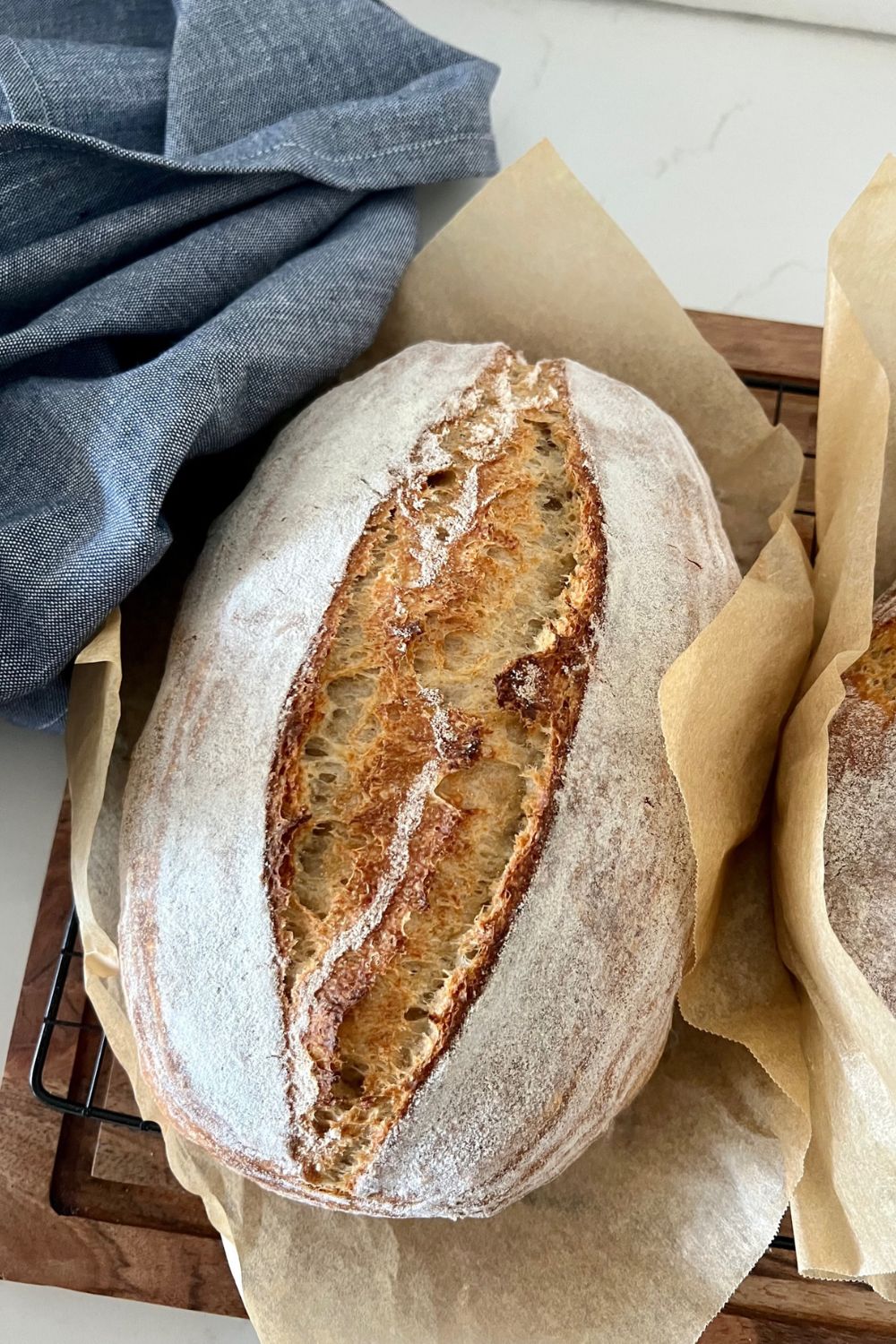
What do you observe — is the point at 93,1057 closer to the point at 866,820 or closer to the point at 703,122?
the point at 866,820

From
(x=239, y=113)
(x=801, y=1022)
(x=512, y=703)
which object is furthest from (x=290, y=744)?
(x=239, y=113)

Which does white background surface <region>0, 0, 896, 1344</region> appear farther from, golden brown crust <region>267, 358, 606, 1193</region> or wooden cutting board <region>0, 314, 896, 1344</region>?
wooden cutting board <region>0, 314, 896, 1344</region>

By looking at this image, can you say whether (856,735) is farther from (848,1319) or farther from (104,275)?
(104,275)

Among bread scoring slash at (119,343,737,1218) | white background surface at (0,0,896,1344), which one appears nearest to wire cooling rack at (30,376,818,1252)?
bread scoring slash at (119,343,737,1218)

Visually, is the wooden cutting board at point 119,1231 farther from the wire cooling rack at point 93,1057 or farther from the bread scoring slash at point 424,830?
the bread scoring slash at point 424,830

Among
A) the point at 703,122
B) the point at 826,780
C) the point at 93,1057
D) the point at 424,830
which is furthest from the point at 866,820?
the point at 703,122

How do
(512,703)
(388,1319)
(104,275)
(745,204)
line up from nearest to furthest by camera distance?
(512,703) → (388,1319) → (104,275) → (745,204)
